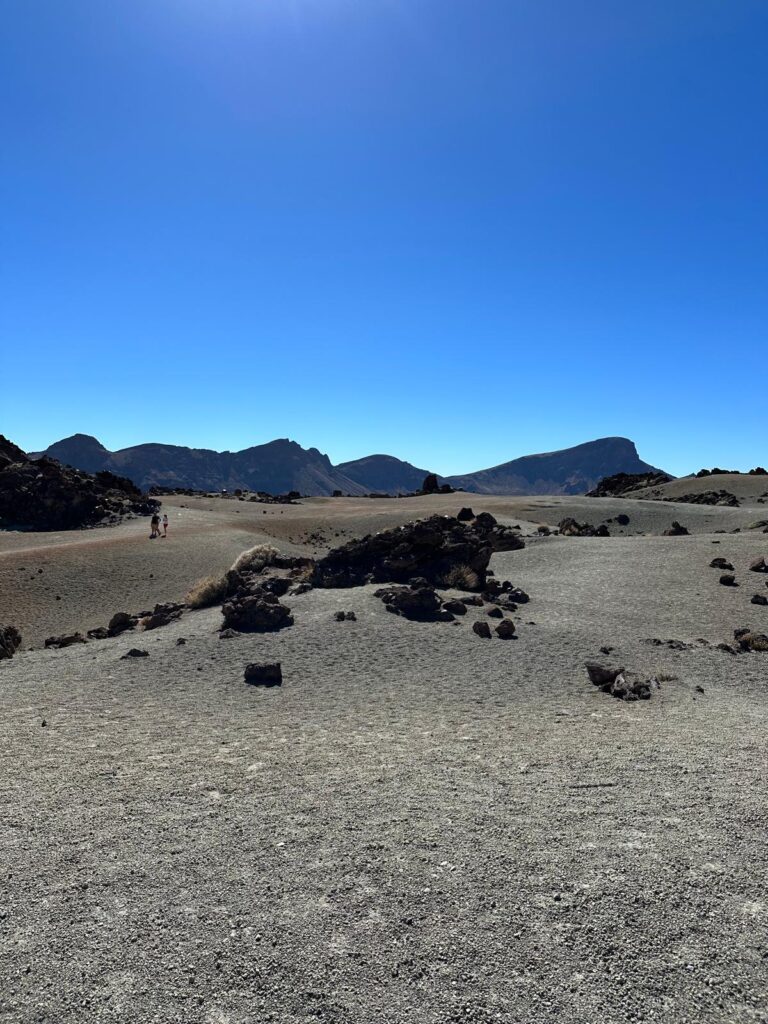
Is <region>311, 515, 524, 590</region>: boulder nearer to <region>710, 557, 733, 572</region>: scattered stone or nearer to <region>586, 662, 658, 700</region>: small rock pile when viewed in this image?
<region>586, 662, 658, 700</region>: small rock pile

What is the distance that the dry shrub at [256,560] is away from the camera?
22.3 m

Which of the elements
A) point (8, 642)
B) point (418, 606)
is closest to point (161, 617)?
point (8, 642)

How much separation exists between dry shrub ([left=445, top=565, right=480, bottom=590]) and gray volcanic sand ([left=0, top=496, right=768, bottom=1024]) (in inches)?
259

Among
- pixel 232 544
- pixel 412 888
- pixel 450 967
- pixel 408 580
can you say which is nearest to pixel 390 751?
pixel 412 888

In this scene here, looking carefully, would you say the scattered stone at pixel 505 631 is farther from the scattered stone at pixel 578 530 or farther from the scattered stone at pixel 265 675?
the scattered stone at pixel 578 530

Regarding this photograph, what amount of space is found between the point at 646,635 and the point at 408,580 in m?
6.82

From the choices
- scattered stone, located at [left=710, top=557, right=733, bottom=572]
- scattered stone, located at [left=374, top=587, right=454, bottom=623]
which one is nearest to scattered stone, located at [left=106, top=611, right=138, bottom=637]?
scattered stone, located at [left=374, top=587, right=454, bottom=623]

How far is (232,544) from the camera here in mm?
29828

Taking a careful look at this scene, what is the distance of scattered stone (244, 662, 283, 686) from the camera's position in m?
11.5

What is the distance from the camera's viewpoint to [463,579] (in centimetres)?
1922

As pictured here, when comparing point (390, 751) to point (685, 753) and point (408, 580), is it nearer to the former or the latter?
point (685, 753)

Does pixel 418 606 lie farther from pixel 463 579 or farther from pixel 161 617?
pixel 161 617

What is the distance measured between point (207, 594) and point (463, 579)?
7.19 metres

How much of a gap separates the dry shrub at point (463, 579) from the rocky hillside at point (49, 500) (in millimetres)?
25500
